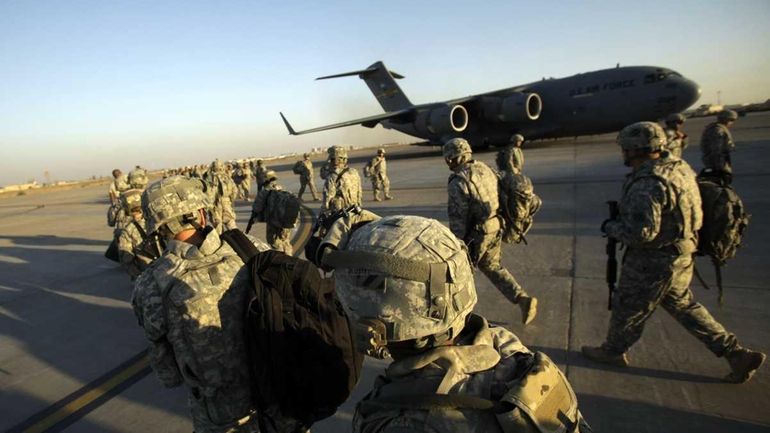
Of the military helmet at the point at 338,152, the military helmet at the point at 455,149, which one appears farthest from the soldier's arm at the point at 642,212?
the military helmet at the point at 338,152

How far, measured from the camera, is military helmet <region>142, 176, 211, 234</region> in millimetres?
2162

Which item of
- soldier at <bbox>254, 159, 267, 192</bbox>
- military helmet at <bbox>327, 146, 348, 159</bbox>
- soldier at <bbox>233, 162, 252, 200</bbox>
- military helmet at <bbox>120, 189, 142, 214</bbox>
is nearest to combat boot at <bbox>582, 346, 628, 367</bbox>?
military helmet at <bbox>327, 146, 348, 159</bbox>

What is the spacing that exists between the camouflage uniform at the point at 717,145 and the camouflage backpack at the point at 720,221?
6629 millimetres

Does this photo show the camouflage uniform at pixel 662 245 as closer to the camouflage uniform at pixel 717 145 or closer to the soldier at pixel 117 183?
the camouflage uniform at pixel 717 145

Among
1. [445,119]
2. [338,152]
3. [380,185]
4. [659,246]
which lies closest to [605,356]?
[659,246]

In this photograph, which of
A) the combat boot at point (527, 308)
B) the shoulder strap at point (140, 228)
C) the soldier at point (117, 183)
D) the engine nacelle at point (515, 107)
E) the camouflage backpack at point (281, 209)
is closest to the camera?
the combat boot at point (527, 308)

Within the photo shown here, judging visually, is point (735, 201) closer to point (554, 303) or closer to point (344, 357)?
point (554, 303)

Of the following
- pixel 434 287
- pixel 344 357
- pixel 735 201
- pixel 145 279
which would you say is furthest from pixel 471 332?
pixel 735 201

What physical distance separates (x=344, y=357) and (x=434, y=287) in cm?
98

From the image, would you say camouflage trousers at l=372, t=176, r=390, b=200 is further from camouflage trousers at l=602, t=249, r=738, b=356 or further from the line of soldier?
camouflage trousers at l=602, t=249, r=738, b=356

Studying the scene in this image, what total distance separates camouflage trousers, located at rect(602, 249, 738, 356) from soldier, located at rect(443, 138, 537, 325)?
3.37ft

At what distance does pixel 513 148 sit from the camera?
960cm

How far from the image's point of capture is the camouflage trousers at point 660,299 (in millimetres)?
3014

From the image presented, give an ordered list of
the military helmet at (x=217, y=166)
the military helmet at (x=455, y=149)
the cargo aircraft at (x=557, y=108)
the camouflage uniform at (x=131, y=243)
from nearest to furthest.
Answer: the military helmet at (x=455, y=149) < the camouflage uniform at (x=131, y=243) < the military helmet at (x=217, y=166) < the cargo aircraft at (x=557, y=108)
